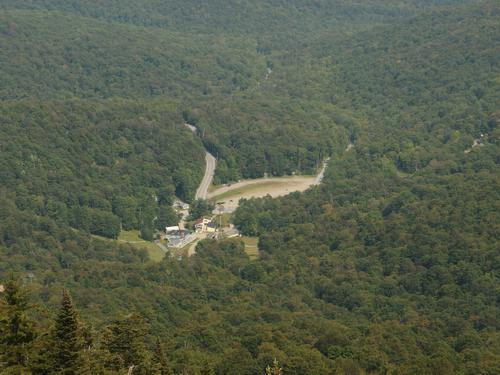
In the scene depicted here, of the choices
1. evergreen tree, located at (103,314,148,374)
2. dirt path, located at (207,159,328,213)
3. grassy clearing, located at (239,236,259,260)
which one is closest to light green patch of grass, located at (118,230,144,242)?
grassy clearing, located at (239,236,259,260)

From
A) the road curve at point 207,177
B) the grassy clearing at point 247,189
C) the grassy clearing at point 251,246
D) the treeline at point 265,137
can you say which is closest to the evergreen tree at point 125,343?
the grassy clearing at point 251,246

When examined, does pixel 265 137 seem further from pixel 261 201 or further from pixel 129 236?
pixel 129 236

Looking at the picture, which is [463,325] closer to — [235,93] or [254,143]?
[254,143]

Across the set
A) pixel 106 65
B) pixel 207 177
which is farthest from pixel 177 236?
pixel 106 65

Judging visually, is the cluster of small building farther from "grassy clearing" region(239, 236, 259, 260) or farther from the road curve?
the road curve

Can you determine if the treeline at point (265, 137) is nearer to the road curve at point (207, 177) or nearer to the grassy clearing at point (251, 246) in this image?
the road curve at point (207, 177)
